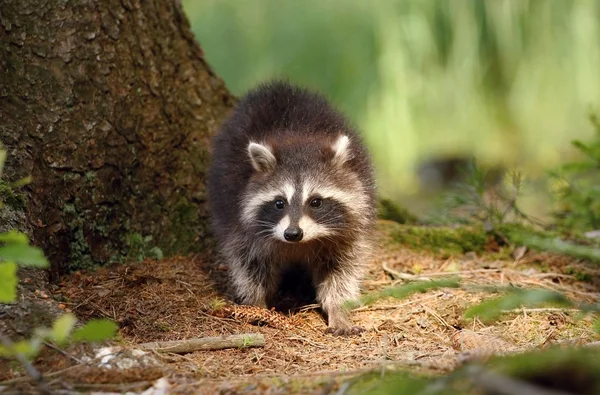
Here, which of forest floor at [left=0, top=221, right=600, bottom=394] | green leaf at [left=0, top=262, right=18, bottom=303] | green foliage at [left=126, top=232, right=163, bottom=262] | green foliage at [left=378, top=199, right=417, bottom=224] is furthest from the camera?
green foliage at [left=378, top=199, right=417, bottom=224]

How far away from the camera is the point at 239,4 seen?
678cm

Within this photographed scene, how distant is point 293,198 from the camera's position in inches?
146

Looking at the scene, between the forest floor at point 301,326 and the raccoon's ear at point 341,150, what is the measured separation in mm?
833

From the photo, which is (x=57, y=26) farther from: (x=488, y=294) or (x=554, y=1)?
(x=554, y=1)

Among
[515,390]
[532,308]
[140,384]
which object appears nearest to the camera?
[515,390]

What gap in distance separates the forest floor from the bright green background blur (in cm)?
256

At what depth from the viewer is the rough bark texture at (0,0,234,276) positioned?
3.50 meters

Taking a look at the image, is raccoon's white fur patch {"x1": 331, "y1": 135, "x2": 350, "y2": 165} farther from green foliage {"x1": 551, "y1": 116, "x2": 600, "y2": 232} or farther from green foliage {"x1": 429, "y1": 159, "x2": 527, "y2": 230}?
green foliage {"x1": 551, "y1": 116, "x2": 600, "y2": 232}

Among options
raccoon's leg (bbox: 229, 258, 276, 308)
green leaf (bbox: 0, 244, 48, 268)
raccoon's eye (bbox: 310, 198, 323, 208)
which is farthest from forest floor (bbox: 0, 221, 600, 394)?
raccoon's eye (bbox: 310, 198, 323, 208)

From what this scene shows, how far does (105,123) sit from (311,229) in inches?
52.9

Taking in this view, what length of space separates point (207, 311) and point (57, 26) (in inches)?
67.9

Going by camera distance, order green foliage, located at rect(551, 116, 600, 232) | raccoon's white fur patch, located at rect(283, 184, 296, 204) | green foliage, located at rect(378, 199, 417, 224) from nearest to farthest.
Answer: raccoon's white fur patch, located at rect(283, 184, 296, 204), green foliage, located at rect(551, 116, 600, 232), green foliage, located at rect(378, 199, 417, 224)

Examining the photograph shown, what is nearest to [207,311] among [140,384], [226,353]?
[226,353]

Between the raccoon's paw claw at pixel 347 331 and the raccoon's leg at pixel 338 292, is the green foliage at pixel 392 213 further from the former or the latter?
the raccoon's paw claw at pixel 347 331
